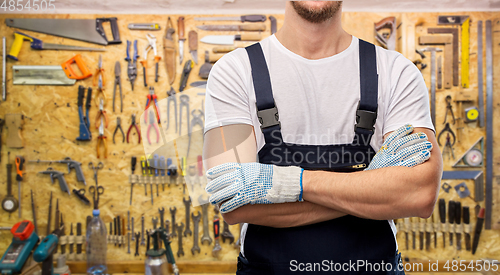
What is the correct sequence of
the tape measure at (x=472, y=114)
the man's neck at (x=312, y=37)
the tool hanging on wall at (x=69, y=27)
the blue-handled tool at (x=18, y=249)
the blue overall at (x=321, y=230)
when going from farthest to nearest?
1. the tool hanging on wall at (x=69, y=27)
2. the tape measure at (x=472, y=114)
3. the blue-handled tool at (x=18, y=249)
4. the man's neck at (x=312, y=37)
5. the blue overall at (x=321, y=230)

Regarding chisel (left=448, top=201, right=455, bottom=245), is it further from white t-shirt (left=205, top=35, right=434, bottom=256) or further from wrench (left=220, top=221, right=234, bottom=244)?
white t-shirt (left=205, top=35, right=434, bottom=256)

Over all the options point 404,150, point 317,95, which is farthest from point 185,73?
point 404,150

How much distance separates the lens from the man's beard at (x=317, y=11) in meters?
0.89

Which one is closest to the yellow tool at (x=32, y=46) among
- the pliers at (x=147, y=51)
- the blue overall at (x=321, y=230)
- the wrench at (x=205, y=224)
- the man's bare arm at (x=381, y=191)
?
the pliers at (x=147, y=51)

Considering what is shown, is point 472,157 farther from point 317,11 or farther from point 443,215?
point 317,11

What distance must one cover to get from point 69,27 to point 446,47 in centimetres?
306

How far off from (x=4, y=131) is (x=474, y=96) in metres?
3.82

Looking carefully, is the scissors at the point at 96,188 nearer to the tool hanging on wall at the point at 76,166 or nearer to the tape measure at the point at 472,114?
the tool hanging on wall at the point at 76,166

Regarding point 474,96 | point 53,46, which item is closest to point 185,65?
point 53,46

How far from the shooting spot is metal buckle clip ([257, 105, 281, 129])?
86 centimetres

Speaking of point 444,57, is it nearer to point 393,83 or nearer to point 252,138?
point 393,83

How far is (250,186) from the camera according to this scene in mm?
740

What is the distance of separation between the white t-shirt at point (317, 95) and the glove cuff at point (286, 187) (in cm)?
17

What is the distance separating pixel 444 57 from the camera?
2371 mm
